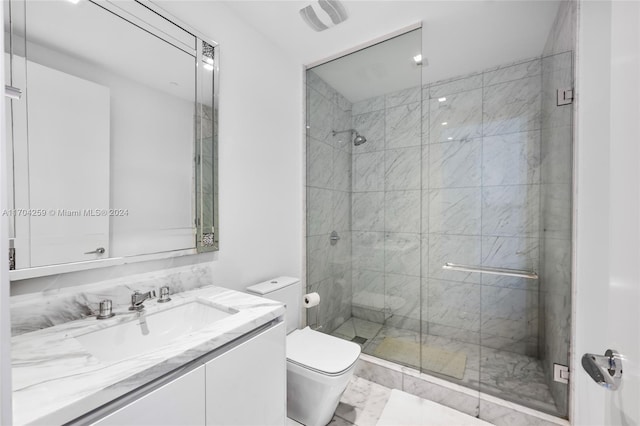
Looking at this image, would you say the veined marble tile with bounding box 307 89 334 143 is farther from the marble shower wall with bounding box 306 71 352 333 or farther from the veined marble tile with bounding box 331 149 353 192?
the veined marble tile with bounding box 331 149 353 192

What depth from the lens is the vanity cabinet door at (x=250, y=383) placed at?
3.10 feet

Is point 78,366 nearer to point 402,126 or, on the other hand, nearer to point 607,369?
point 607,369

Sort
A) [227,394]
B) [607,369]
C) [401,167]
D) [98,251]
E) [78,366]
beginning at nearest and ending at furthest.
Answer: [607,369] < [78,366] < [227,394] < [98,251] < [401,167]

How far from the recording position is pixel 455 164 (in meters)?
2.42

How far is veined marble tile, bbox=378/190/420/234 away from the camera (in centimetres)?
225

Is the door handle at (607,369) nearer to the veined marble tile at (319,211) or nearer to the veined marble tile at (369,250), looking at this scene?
the veined marble tile at (369,250)

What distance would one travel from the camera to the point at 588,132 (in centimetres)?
136

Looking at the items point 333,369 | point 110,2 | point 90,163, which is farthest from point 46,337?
point 110,2

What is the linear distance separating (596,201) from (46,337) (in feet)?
7.66

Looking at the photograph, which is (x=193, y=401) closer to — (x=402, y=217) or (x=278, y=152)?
(x=278, y=152)

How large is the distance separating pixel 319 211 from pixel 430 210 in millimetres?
1024

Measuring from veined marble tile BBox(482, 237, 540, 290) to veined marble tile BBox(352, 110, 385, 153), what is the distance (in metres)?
1.23

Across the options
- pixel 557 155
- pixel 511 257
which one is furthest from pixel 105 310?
pixel 511 257

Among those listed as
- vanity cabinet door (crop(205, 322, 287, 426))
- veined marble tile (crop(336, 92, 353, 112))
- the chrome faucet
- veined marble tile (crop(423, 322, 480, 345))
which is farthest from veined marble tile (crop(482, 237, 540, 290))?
the chrome faucet
